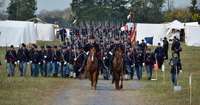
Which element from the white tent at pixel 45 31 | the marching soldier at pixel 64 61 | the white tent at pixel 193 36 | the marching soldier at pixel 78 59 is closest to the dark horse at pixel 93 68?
the marching soldier at pixel 78 59

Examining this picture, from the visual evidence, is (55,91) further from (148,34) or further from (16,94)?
(148,34)

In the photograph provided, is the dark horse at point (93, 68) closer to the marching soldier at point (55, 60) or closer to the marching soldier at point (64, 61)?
the marching soldier at point (64, 61)

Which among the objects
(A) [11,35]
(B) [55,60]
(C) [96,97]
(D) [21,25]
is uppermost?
(D) [21,25]

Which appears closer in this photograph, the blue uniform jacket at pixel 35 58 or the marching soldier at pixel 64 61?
the blue uniform jacket at pixel 35 58

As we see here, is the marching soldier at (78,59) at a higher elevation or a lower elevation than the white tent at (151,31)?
lower

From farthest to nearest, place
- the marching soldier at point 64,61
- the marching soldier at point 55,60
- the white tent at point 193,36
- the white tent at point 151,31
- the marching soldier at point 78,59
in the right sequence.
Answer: the white tent at point 193,36
the white tent at point 151,31
the marching soldier at point 55,60
the marching soldier at point 64,61
the marching soldier at point 78,59

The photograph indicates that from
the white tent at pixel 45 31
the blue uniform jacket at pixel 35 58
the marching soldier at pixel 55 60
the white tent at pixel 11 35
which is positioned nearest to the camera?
the blue uniform jacket at pixel 35 58

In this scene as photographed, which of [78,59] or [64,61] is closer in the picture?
[78,59]

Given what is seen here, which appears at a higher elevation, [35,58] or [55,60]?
[35,58]

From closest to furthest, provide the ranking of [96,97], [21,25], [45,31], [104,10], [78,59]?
[96,97] → [78,59] → [21,25] → [45,31] → [104,10]

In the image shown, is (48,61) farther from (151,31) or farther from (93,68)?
(151,31)

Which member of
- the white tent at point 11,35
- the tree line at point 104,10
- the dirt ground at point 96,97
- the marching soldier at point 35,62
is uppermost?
the tree line at point 104,10

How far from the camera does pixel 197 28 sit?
5053 cm

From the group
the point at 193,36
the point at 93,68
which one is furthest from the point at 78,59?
the point at 193,36
